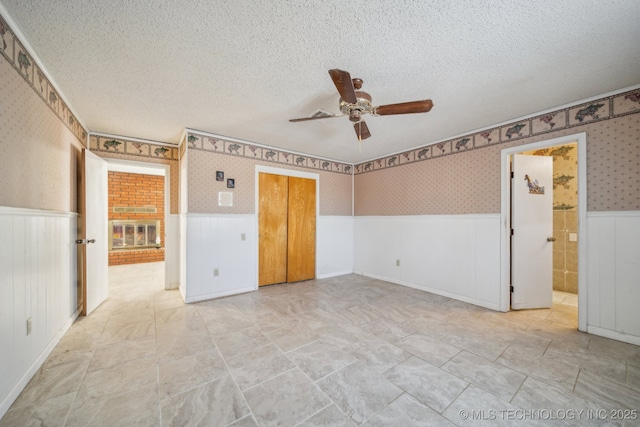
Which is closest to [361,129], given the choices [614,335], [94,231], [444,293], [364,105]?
[364,105]

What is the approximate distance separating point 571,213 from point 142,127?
21.8ft

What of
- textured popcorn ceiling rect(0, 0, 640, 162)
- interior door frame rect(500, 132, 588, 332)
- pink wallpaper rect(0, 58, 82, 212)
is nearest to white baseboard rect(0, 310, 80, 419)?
pink wallpaper rect(0, 58, 82, 212)

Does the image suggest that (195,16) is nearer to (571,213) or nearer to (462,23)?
(462,23)

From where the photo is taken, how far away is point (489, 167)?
3.28 metres

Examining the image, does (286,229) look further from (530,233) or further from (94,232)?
(530,233)

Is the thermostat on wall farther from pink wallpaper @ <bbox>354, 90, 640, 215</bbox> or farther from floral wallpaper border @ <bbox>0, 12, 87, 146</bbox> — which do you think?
pink wallpaper @ <bbox>354, 90, 640, 215</bbox>

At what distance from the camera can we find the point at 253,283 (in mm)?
4016

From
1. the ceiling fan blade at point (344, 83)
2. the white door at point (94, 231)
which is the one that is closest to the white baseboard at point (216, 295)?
the white door at point (94, 231)

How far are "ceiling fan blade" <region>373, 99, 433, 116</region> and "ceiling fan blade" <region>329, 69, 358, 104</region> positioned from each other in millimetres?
310

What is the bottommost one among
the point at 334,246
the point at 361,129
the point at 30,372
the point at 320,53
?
the point at 30,372

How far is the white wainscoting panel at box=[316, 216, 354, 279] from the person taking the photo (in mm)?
4844

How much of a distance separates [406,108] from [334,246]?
3417 millimetres

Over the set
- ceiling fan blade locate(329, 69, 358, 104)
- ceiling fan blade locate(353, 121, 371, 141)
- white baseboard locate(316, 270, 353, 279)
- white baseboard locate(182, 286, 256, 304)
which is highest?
ceiling fan blade locate(329, 69, 358, 104)

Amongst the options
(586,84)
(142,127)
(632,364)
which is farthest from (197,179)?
(632,364)
